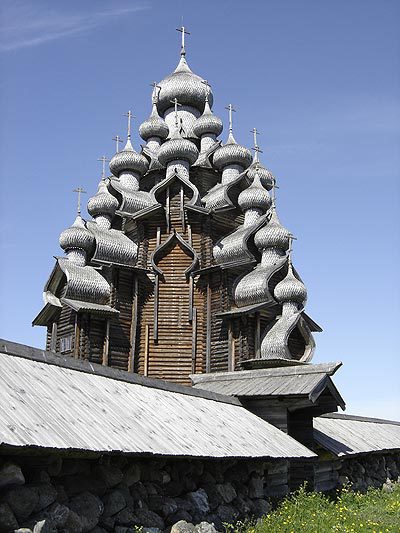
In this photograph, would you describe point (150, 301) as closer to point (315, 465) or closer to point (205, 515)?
point (315, 465)

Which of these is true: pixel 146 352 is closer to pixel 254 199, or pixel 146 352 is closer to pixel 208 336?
pixel 208 336

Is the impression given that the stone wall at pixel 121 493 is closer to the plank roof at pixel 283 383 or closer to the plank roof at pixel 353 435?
→ the plank roof at pixel 283 383

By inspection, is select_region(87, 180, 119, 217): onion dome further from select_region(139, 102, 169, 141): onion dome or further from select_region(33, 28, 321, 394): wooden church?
select_region(139, 102, 169, 141): onion dome

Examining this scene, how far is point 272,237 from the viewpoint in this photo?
18.8m

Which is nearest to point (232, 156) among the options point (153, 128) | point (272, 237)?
point (272, 237)

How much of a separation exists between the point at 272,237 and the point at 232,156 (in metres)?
3.58

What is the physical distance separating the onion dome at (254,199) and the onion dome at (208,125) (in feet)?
12.7

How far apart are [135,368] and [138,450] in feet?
39.6

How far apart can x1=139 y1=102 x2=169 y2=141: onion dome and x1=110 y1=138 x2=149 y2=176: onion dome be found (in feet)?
5.60

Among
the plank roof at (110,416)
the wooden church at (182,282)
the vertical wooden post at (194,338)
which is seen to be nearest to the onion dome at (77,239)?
the wooden church at (182,282)

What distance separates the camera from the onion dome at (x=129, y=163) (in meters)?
22.0

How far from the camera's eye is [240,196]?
19953 mm

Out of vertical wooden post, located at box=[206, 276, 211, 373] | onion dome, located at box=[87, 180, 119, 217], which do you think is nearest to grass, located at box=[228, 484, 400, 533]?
vertical wooden post, located at box=[206, 276, 211, 373]

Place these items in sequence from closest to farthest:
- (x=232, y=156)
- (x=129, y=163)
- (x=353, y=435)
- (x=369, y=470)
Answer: (x=353, y=435) < (x=369, y=470) < (x=232, y=156) < (x=129, y=163)
